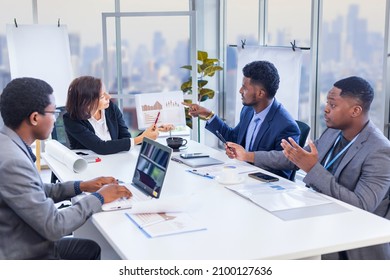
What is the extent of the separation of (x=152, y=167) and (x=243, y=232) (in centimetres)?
60

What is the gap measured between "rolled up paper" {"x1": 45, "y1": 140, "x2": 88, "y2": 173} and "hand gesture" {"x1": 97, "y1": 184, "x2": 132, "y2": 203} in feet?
2.25

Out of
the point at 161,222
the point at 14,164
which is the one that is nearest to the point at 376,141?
the point at 161,222

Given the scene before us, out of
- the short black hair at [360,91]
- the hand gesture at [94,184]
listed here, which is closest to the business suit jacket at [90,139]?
the hand gesture at [94,184]

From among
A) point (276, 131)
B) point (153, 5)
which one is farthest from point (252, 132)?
point (153, 5)

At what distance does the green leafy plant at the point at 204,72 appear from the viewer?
5.36m

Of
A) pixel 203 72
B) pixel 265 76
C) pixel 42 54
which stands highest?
pixel 42 54

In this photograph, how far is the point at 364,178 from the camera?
7.28 feet

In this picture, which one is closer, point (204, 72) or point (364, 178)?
point (364, 178)

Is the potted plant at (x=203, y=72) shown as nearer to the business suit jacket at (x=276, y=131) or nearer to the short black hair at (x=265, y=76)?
the short black hair at (x=265, y=76)

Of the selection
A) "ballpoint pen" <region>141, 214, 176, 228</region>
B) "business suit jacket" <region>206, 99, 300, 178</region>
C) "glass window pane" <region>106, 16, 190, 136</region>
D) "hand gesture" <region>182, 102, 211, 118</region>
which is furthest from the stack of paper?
"glass window pane" <region>106, 16, 190, 136</region>

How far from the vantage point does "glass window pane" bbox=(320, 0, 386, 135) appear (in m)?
3.62

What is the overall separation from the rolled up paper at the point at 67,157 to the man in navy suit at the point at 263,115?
3.52ft

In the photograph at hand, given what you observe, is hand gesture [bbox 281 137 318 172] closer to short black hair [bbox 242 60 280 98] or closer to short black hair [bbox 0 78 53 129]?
short black hair [bbox 242 60 280 98]

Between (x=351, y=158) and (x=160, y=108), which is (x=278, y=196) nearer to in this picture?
(x=351, y=158)
